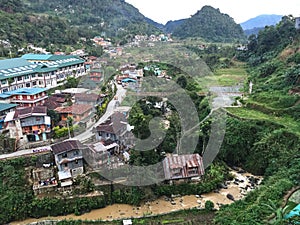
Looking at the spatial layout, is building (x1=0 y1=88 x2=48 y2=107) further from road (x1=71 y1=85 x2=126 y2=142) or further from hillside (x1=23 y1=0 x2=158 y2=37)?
hillside (x1=23 y1=0 x2=158 y2=37)

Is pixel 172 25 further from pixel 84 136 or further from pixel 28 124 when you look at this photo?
pixel 28 124

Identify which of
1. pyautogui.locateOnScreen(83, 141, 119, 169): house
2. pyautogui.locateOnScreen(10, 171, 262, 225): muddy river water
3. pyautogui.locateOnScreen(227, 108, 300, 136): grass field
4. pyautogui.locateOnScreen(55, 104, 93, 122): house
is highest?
pyautogui.locateOnScreen(55, 104, 93, 122): house

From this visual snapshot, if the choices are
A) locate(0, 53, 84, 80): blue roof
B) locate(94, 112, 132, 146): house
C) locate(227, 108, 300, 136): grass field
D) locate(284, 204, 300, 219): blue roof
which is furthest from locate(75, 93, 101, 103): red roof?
locate(284, 204, 300, 219): blue roof

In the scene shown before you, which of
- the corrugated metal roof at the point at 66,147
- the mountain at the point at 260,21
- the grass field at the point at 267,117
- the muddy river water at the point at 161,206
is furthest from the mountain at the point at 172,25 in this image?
the muddy river water at the point at 161,206

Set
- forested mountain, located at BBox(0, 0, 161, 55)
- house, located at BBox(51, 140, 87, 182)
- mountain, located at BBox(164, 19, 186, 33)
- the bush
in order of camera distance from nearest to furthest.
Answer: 1. the bush
2. house, located at BBox(51, 140, 87, 182)
3. forested mountain, located at BBox(0, 0, 161, 55)
4. mountain, located at BBox(164, 19, 186, 33)

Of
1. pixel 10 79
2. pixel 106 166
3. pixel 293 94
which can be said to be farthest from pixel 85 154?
pixel 293 94

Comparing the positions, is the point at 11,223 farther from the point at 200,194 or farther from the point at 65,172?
the point at 200,194
